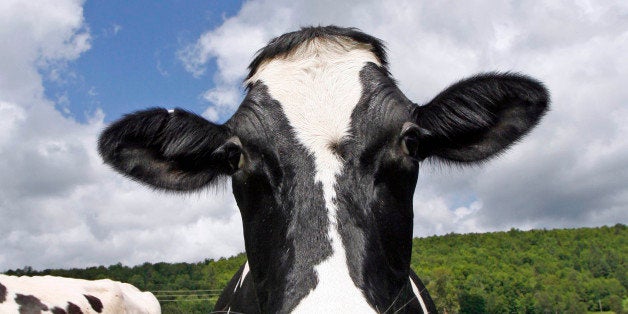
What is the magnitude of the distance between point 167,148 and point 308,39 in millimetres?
1375

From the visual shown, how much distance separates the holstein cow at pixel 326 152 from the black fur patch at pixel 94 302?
1014 cm

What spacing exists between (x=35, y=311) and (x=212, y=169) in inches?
397

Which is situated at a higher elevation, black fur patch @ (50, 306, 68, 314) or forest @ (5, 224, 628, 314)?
forest @ (5, 224, 628, 314)

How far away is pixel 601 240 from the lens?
139875 mm

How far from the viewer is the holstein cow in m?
2.94

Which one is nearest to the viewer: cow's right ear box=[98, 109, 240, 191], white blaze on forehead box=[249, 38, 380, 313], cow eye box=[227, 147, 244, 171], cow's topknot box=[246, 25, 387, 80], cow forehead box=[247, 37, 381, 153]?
white blaze on forehead box=[249, 38, 380, 313]

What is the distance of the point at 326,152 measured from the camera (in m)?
3.32

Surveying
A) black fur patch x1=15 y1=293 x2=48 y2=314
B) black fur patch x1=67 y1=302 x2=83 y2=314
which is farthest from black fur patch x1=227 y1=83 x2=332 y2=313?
black fur patch x1=67 y1=302 x2=83 y2=314

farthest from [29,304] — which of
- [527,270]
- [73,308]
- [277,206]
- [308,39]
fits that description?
[527,270]

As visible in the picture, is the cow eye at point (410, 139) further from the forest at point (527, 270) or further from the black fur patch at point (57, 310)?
the forest at point (527, 270)

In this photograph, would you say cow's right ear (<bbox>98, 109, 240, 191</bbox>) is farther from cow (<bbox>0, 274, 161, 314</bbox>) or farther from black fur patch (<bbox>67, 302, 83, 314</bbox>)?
black fur patch (<bbox>67, 302, 83, 314</bbox>)

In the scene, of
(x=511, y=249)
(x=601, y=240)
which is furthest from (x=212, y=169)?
(x=601, y=240)

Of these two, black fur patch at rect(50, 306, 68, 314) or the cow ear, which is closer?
the cow ear

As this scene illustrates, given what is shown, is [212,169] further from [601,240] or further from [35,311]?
[601,240]
